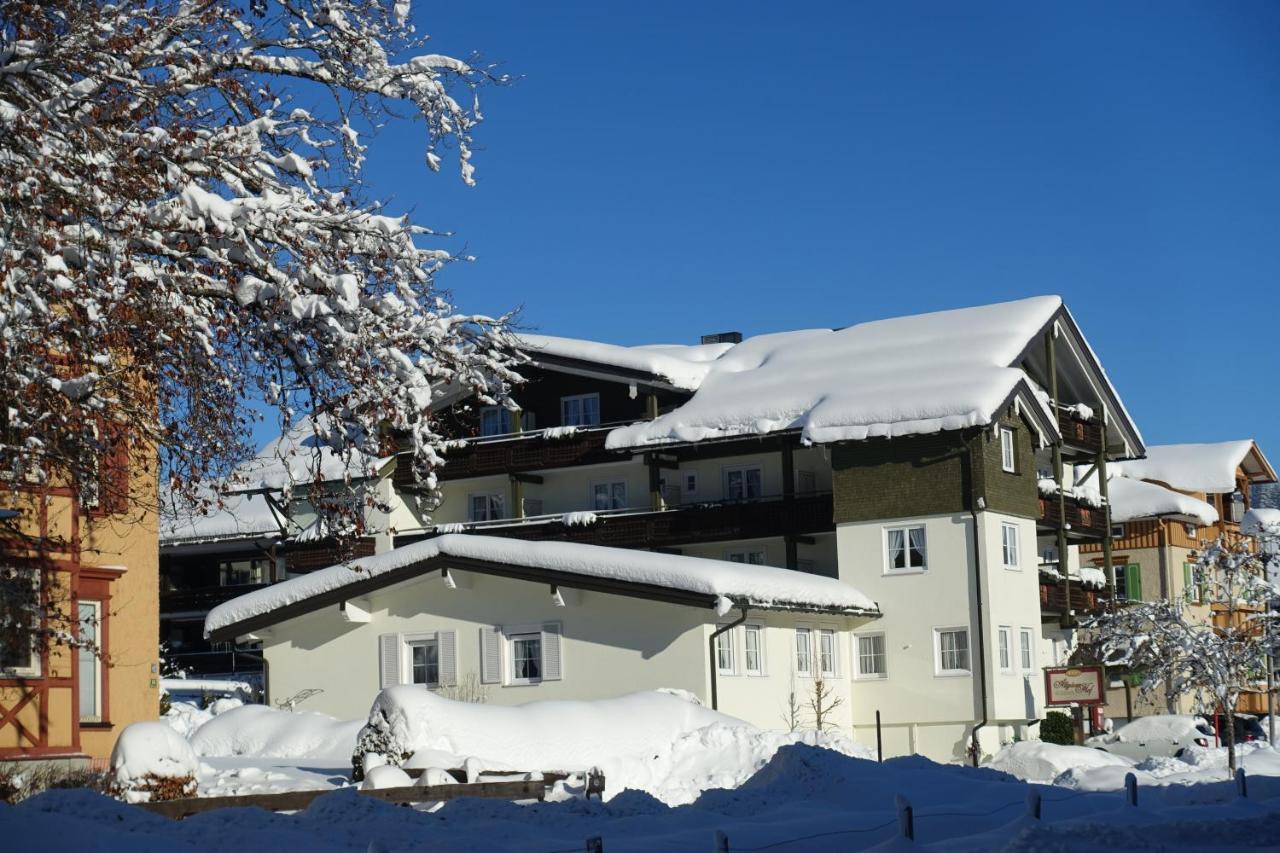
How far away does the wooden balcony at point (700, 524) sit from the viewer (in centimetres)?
4475

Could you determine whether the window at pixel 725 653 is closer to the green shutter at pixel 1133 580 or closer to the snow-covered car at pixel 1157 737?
the snow-covered car at pixel 1157 737

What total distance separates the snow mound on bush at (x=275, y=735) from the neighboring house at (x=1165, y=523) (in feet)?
101

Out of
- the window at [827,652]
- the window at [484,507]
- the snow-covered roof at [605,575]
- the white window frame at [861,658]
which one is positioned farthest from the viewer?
the window at [484,507]

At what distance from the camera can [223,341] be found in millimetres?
14430

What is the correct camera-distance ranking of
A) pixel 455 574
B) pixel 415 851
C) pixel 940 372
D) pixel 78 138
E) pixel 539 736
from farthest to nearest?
pixel 940 372, pixel 455 574, pixel 539 736, pixel 415 851, pixel 78 138

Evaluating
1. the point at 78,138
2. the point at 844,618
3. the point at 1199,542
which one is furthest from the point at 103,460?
the point at 1199,542

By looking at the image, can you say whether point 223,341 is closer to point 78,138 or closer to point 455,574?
point 78,138

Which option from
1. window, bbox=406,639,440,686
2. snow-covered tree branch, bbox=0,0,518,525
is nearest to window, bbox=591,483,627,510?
window, bbox=406,639,440,686

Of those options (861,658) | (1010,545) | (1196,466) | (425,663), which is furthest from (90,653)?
(1196,466)

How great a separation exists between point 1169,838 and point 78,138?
11.6m

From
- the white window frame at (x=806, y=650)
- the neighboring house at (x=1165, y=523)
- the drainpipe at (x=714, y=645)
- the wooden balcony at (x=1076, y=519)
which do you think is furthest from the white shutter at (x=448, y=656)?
the neighboring house at (x=1165, y=523)

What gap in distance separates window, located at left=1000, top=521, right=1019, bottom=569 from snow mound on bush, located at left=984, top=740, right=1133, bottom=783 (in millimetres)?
7343

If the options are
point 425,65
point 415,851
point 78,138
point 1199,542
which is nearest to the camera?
point 78,138

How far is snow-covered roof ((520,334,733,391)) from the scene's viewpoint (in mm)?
48219
